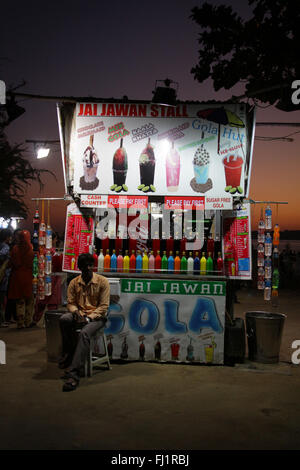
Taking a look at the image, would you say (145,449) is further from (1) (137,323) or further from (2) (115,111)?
(2) (115,111)

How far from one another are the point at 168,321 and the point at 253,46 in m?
5.66

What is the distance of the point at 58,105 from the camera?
7.17 meters

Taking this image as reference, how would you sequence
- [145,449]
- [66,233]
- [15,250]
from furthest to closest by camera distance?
[15,250], [66,233], [145,449]

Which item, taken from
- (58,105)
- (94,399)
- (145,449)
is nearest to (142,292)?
(94,399)

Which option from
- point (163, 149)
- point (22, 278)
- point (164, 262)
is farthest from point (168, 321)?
point (22, 278)

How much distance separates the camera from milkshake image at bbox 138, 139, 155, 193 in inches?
275

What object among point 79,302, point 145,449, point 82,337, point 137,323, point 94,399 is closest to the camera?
point 145,449

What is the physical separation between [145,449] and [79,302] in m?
2.60

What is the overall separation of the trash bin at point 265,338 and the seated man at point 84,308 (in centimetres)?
222

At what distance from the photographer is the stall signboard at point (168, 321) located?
20.2 ft

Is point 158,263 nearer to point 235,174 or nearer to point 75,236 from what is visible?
point 75,236

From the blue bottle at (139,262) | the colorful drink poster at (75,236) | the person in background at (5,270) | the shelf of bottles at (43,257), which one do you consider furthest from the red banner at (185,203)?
the person in background at (5,270)

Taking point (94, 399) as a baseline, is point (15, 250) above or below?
above

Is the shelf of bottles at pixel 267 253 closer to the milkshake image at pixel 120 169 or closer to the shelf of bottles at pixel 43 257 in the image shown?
the milkshake image at pixel 120 169
